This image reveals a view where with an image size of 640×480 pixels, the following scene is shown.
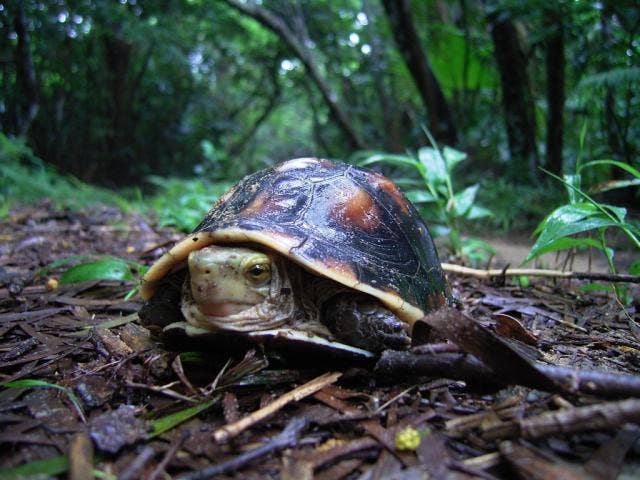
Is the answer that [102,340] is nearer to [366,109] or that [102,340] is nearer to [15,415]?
[15,415]

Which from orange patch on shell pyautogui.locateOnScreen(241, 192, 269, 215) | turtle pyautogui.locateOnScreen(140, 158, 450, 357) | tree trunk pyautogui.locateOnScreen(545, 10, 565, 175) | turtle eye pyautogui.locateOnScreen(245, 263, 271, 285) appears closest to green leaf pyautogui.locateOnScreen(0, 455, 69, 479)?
turtle pyautogui.locateOnScreen(140, 158, 450, 357)

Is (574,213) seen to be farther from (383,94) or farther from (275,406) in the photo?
(383,94)

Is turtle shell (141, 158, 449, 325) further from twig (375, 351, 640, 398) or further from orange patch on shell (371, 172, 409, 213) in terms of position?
twig (375, 351, 640, 398)

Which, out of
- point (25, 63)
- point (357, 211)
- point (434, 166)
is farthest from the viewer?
point (25, 63)

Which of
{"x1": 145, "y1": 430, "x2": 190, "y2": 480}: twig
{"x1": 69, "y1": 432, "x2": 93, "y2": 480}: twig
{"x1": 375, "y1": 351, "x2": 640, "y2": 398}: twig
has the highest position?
{"x1": 375, "y1": 351, "x2": 640, "y2": 398}: twig

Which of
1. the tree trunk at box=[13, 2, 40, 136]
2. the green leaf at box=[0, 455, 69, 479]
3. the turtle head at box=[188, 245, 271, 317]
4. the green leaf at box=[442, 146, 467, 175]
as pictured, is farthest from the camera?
the tree trunk at box=[13, 2, 40, 136]

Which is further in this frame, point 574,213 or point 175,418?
point 574,213

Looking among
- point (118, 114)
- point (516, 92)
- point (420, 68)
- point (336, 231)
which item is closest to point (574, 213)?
point (336, 231)
